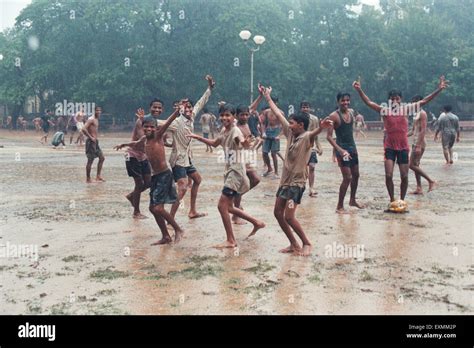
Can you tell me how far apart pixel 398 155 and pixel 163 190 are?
12.9ft

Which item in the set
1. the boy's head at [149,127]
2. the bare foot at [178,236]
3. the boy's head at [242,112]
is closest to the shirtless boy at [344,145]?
the boy's head at [242,112]

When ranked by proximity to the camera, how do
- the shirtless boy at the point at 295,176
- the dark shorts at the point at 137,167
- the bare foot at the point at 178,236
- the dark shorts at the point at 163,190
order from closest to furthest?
the shirtless boy at the point at 295,176, the dark shorts at the point at 163,190, the bare foot at the point at 178,236, the dark shorts at the point at 137,167

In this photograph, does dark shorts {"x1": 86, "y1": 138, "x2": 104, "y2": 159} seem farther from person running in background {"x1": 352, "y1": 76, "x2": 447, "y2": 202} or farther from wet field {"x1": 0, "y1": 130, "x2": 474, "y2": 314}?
person running in background {"x1": 352, "y1": 76, "x2": 447, "y2": 202}

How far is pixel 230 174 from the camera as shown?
258 inches

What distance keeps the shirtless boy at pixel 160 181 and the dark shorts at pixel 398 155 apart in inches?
144

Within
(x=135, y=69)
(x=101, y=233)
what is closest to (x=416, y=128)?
(x=101, y=233)

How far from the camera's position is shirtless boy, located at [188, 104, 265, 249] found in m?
6.46

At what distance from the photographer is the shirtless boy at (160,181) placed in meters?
6.58

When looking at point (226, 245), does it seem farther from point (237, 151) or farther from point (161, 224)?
point (237, 151)

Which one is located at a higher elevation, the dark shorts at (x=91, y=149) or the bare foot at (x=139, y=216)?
the dark shorts at (x=91, y=149)

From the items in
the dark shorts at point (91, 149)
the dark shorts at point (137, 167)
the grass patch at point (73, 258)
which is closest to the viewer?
the grass patch at point (73, 258)

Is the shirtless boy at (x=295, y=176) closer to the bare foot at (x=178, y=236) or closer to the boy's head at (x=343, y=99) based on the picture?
the bare foot at (x=178, y=236)

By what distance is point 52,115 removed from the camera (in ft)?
141
